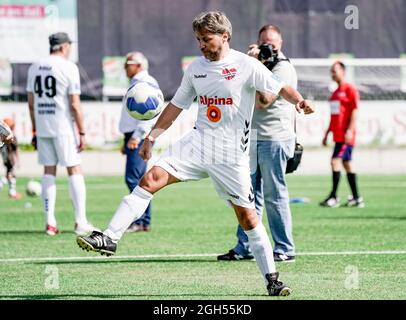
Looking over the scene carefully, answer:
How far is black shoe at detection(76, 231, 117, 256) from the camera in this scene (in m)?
9.02

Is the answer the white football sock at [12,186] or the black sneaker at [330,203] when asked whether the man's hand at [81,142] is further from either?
the white football sock at [12,186]

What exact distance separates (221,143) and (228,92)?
441mm

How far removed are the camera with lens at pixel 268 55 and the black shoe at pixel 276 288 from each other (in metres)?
2.83

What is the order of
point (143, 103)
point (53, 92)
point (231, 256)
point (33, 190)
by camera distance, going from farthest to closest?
1. point (33, 190)
2. point (53, 92)
3. point (231, 256)
4. point (143, 103)

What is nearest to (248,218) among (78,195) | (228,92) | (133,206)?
(133,206)

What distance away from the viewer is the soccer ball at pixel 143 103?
34.6 ft

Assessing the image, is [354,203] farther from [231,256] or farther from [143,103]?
[143,103]

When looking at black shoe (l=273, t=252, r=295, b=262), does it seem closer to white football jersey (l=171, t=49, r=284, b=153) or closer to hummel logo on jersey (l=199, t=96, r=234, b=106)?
white football jersey (l=171, t=49, r=284, b=153)

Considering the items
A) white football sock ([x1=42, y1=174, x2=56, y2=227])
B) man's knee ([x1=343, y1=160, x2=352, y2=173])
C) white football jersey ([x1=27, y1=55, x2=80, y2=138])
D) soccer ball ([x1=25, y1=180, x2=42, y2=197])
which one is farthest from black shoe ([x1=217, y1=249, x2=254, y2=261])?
soccer ball ([x1=25, y1=180, x2=42, y2=197])

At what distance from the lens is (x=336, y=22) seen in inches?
1219

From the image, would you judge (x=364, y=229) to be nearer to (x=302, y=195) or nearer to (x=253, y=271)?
(x=253, y=271)

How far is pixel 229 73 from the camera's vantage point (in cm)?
929
